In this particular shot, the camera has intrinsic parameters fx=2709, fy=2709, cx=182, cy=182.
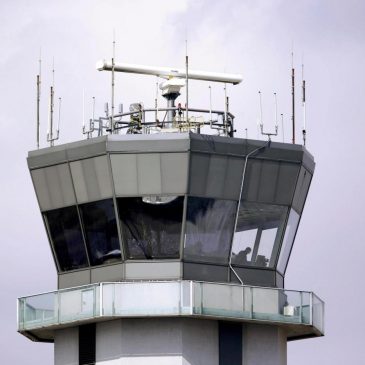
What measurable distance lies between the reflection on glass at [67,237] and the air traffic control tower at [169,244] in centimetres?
4

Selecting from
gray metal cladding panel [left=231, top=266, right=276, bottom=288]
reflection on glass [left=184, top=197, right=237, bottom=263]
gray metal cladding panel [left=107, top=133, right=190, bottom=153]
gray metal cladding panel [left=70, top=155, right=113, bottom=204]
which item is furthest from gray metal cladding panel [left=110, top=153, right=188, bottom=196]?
gray metal cladding panel [left=231, top=266, right=276, bottom=288]

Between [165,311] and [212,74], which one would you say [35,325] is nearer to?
[165,311]

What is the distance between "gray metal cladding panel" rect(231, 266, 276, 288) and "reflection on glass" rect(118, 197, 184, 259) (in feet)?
9.21

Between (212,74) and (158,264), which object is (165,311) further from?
(212,74)

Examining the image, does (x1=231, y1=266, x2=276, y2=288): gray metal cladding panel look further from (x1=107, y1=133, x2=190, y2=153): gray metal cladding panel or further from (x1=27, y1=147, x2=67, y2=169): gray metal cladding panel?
(x1=27, y1=147, x2=67, y2=169): gray metal cladding panel

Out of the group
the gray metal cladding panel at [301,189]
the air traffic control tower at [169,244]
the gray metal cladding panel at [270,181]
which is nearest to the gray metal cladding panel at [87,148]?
the air traffic control tower at [169,244]

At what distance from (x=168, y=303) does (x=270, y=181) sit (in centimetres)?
677

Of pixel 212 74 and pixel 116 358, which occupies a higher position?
pixel 212 74

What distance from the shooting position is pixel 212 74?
112062 mm

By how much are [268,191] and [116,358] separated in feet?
29.9

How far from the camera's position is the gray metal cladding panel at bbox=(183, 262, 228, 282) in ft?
353

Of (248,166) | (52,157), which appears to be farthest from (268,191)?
(52,157)

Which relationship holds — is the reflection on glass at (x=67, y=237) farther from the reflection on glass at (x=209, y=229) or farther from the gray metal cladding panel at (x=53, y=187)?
the reflection on glass at (x=209, y=229)

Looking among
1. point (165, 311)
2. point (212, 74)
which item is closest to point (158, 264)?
point (165, 311)
